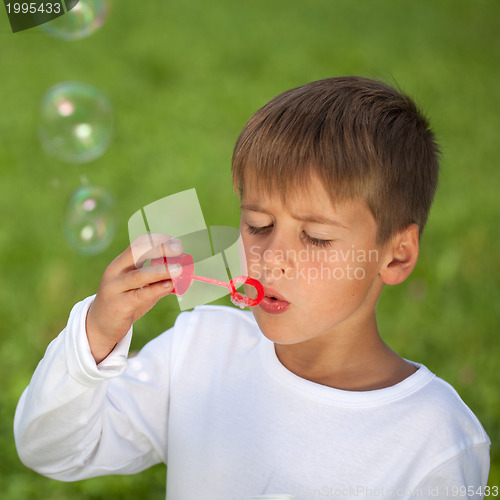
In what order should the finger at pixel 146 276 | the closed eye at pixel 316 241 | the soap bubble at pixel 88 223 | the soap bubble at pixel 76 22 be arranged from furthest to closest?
1. the soap bubble at pixel 76 22
2. the soap bubble at pixel 88 223
3. the closed eye at pixel 316 241
4. the finger at pixel 146 276

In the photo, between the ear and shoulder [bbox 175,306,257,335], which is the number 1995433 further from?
the ear

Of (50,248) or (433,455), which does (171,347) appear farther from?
(50,248)

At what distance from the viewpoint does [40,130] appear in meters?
1.88

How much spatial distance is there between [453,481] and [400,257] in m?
0.38

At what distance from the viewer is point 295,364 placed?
125cm

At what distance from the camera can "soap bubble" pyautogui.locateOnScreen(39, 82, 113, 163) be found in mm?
1865

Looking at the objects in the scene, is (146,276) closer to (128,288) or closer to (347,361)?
(128,288)

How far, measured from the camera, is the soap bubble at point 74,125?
73.4 inches

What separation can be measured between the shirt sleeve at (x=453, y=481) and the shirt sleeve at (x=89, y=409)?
1.57ft

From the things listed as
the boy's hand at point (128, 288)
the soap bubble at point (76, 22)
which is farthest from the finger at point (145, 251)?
the soap bubble at point (76, 22)

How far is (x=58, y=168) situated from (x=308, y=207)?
234 centimetres

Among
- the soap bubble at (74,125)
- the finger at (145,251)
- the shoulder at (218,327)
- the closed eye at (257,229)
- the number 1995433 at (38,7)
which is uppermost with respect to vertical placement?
the number 1995433 at (38,7)

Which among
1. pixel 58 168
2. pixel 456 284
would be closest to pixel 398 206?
pixel 456 284

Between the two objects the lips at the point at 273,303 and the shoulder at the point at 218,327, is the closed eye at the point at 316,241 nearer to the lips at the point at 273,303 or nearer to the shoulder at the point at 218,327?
the lips at the point at 273,303
